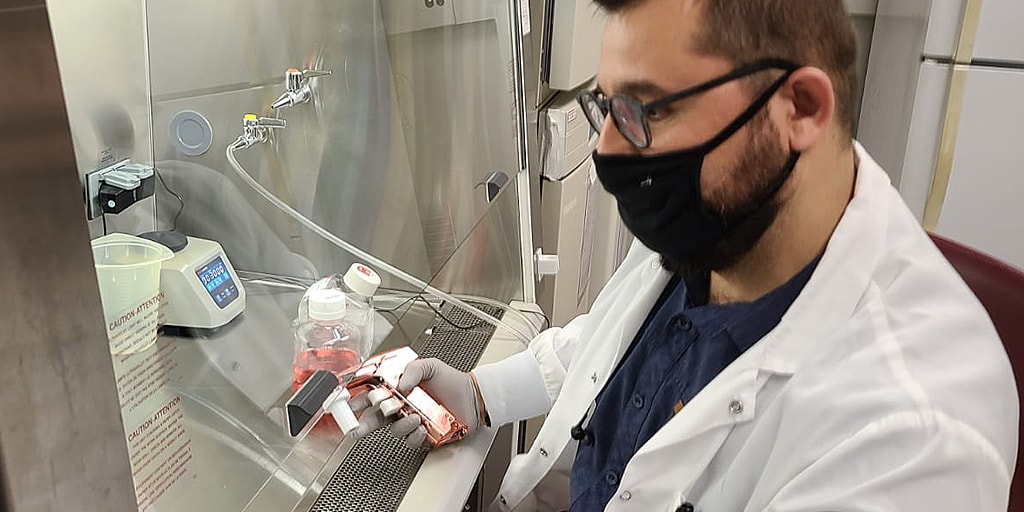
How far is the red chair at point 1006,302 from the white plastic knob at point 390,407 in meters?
0.75

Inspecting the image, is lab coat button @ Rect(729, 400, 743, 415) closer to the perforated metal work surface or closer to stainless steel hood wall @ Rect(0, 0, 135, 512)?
the perforated metal work surface

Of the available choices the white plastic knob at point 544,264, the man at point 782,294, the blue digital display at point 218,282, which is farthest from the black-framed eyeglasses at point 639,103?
the white plastic knob at point 544,264

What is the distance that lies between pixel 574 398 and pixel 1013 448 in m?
0.54

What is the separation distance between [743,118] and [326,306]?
0.61 metres

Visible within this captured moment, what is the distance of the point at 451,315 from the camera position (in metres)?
1.42

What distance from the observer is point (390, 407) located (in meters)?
1.02

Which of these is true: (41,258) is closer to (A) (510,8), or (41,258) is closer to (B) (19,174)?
(B) (19,174)

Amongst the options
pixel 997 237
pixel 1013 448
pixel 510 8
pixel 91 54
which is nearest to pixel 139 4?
pixel 91 54

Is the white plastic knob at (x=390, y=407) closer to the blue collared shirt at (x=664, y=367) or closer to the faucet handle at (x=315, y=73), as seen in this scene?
the blue collared shirt at (x=664, y=367)

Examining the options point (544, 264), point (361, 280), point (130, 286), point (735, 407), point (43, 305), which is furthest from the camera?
point (544, 264)

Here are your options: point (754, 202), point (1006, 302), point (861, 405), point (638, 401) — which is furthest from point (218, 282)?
point (1006, 302)

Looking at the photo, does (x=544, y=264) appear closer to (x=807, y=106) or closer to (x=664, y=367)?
(x=664, y=367)

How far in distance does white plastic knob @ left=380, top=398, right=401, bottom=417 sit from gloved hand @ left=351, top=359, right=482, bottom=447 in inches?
0.5

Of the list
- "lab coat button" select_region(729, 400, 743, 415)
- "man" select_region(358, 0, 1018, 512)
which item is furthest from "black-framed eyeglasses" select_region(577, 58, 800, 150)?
"lab coat button" select_region(729, 400, 743, 415)
